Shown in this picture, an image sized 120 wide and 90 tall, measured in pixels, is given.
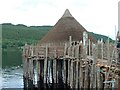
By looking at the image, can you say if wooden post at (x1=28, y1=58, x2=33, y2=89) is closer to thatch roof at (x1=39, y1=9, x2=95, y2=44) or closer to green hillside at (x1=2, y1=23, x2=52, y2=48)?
thatch roof at (x1=39, y1=9, x2=95, y2=44)

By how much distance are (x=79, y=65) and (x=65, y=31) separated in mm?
15740

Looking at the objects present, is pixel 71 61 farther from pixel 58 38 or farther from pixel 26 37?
pixel 26 37

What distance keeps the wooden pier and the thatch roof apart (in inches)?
145

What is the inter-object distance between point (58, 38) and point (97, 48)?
20031mm

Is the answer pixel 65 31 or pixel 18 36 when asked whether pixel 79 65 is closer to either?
pixel 65 31

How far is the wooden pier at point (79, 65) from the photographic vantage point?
22.5 metres

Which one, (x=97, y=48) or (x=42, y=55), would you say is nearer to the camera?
(x=97, y=48)

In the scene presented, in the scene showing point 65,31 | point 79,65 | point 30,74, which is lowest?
point 30,74

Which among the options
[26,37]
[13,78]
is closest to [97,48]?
[13,78]

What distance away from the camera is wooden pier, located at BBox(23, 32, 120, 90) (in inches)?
886

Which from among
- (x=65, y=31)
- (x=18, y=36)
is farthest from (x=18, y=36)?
(x=65, y=31)

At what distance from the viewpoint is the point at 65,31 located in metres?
46.5

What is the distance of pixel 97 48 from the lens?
25891 millimetres

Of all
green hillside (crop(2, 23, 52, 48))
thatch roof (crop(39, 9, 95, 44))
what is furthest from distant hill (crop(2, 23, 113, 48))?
thatch roof (crop(39, 9, 95, 44))
